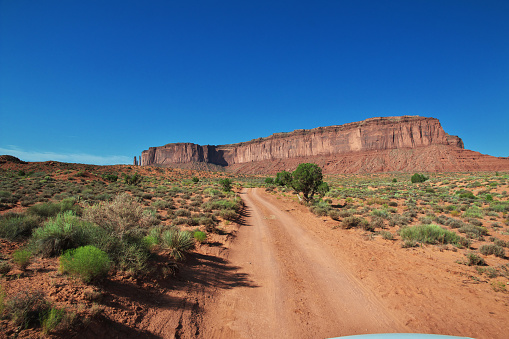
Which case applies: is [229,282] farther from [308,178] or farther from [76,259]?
[308,178]

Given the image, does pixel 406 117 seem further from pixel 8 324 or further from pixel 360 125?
pixel 8 324

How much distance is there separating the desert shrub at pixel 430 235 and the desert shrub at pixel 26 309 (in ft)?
40.2

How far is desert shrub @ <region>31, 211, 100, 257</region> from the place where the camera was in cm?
482

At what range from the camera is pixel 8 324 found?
105 inches

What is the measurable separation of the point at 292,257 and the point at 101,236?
612 centimetres

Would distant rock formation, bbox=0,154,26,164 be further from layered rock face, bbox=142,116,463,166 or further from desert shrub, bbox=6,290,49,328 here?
layered rock face, bbox=142,116,463,166

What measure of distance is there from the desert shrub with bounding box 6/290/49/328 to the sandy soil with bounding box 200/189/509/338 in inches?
96.6

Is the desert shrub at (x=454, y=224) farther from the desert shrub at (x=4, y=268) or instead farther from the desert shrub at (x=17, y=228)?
the desert shrub at (x=17, y=228)

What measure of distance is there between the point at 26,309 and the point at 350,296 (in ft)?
20.0

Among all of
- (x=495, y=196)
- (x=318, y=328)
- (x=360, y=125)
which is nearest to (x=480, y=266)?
(x=318, y=328)

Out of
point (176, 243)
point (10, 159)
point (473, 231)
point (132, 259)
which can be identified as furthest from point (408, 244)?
point (10, 159)

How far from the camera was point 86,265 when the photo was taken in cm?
399

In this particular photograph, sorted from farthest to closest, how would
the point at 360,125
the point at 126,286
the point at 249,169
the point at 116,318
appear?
the point at 249,169
the point at 360,125
the point at 126,286
the point at 116,318

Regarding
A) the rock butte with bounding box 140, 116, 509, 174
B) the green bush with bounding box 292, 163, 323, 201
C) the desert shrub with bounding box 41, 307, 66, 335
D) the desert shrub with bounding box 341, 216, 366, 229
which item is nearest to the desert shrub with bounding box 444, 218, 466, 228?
the desert shrub with bounding box 341, 216, 366, 229
